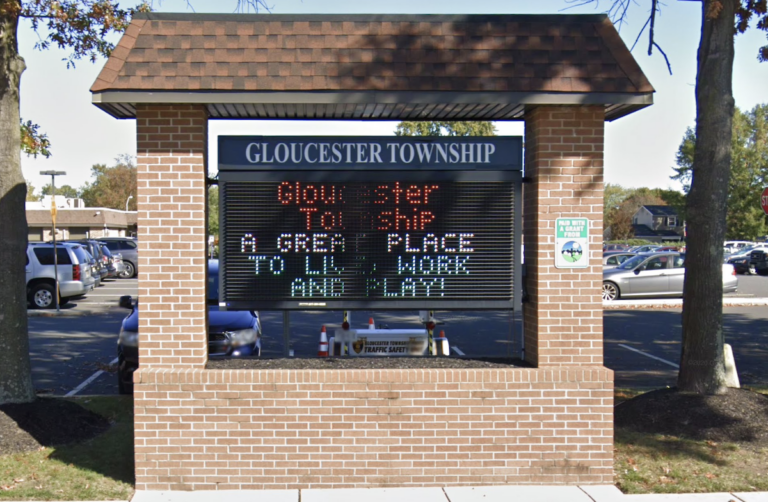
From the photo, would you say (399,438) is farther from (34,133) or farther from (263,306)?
(34,133)

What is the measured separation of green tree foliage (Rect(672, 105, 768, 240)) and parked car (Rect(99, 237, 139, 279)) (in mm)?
38857

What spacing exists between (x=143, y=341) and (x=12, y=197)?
2902mm

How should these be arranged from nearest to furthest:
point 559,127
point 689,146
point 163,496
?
point 163,496 < point 559,127 < point 689,146

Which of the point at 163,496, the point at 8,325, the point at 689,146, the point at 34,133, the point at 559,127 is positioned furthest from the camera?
the point at 689,146

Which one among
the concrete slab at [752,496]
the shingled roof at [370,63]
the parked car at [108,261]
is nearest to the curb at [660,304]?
the concrete slab at [752,496]

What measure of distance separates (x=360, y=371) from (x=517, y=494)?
167 centimetres

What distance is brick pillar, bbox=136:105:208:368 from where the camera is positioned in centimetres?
623

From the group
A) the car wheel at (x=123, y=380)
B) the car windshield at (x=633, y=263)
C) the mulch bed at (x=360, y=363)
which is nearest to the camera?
the mulch bed at (x=360, y=363)

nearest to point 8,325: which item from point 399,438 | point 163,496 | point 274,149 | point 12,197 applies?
point 12,197

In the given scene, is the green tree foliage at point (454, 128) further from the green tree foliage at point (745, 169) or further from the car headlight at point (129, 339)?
the green tree foliage at point (745, 169)

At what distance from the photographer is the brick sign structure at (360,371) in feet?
20.2

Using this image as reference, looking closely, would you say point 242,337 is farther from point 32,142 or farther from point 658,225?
point 658,225

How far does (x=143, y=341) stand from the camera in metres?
6.23

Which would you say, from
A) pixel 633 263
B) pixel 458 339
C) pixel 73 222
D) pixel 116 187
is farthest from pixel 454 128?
pixel 116 187
